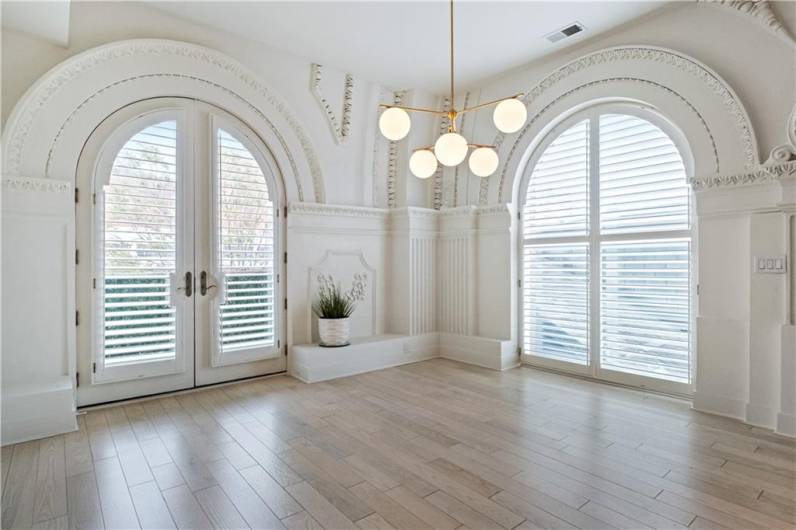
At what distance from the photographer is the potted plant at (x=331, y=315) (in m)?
4.56

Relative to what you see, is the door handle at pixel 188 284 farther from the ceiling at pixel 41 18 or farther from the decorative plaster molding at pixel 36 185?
the ceiling at pixel 41 18

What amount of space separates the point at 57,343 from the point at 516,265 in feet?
14.2

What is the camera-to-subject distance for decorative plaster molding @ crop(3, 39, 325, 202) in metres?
3.22

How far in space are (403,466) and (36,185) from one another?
3352mm

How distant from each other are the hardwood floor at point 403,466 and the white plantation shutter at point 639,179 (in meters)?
1.58

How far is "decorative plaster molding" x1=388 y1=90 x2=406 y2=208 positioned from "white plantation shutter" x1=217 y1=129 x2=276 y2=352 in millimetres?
1581

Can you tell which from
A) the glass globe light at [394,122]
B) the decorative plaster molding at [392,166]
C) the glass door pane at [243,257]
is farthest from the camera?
the decorative plaster molding at [392,166]

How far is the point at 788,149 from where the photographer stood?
3.06m

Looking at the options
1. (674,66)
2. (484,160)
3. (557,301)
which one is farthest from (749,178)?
(484,160)

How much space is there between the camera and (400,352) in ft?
16.7

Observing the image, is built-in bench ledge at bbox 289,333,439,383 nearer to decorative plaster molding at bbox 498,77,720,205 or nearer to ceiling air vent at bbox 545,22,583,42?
decorative plaster molding at bbox 498,77,720,205

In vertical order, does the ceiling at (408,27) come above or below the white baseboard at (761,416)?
above

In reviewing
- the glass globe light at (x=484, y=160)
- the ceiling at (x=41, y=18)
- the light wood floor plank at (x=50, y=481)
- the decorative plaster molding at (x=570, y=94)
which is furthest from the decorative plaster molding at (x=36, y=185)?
the decorative plaster molding at (x=570, y=94)

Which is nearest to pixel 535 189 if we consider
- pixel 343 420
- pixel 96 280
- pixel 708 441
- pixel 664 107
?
pixel 664 107
